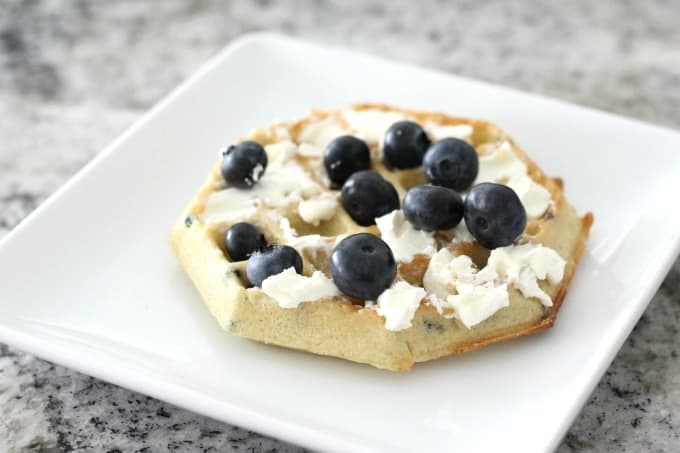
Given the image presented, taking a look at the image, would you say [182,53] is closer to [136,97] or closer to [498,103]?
[136,97]

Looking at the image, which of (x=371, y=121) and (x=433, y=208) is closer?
(x=433, y=208)

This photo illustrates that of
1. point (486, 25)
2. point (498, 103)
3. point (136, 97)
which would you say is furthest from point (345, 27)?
point (498, 103)

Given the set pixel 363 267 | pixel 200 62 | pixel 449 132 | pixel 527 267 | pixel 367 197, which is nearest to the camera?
pixel 363 267

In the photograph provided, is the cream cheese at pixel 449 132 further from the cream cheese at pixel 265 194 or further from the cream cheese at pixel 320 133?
the cream cheese at pixel 265 194

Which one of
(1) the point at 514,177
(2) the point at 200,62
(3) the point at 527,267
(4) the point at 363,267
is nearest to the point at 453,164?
(1) the point at 514,177

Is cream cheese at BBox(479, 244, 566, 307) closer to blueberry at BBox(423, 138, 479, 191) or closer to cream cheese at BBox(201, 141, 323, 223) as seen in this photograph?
blueberry at BBox(423, 138, 479, 191)

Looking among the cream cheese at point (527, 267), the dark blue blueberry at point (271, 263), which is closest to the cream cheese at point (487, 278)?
the cream cheese at point (527, 267)

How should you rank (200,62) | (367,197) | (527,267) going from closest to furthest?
(527,267), (367,197), (200,62)

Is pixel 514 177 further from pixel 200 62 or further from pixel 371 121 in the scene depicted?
pixel 200 62
